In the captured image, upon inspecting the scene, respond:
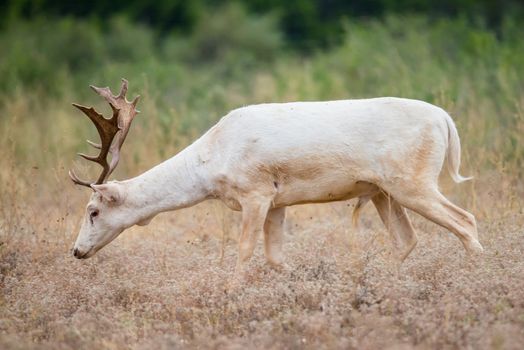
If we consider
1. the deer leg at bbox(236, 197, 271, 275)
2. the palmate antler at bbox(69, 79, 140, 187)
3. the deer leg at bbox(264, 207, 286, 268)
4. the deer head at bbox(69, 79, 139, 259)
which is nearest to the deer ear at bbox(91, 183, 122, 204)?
the deer head at bbox(69, 79, 139, 259)

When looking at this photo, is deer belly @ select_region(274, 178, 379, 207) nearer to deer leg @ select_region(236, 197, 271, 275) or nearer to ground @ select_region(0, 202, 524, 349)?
deer leg @ select_region(236, 197, 271, 275)

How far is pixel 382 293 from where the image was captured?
6137 mm

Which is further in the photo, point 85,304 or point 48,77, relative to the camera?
point 48,77

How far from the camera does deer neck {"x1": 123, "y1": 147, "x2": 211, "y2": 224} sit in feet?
24.8

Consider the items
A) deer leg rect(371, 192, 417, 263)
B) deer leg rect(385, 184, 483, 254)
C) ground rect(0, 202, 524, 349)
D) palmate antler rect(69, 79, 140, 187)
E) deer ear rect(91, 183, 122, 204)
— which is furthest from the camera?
deer leg rect(371, 192, 417, 263)

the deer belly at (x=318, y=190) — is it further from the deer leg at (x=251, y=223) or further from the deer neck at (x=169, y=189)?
the deer neck at (x=169, y=189)

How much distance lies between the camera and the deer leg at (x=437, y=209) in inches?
281

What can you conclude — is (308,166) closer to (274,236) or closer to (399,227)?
(274,236)

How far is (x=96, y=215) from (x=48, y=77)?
13844 mm

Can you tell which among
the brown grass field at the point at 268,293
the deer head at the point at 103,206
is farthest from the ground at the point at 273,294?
the deer head at the point at 103,206

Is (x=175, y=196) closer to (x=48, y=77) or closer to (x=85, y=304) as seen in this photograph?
(x=85, y=304)

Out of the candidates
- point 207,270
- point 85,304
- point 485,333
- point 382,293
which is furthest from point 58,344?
point 485,333

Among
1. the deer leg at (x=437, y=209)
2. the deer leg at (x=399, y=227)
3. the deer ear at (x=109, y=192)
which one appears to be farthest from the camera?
the deer leg at (x=399, y=227)

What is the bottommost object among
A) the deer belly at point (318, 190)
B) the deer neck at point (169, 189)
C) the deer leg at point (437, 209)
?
the deer leg at point (437, 209)
